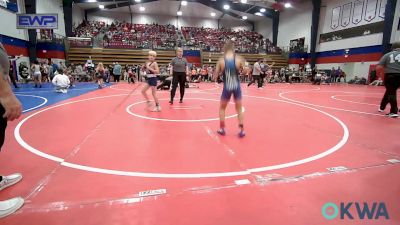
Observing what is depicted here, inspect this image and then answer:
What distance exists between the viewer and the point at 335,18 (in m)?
23.7

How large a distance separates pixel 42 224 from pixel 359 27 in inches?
1032

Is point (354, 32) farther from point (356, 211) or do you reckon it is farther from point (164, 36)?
point (356, 211)

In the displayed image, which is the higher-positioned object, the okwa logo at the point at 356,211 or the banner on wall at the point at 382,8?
the banner on wall at the point at 382,8

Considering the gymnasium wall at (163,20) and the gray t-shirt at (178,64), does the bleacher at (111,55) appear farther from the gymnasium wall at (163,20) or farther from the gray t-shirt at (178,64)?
the gray t-shirt at (178,64)

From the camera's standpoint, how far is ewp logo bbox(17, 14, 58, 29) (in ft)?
46.1

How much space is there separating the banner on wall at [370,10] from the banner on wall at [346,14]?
67.5 inches

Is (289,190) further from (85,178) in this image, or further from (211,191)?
(85,178)

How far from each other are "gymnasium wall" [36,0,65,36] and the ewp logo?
282 inches

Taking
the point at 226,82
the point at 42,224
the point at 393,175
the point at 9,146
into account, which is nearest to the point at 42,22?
the point at 9,146

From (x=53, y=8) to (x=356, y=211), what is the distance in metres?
28.1

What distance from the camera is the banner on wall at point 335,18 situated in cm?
2334

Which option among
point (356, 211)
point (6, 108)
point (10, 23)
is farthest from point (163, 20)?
point (356, 211)

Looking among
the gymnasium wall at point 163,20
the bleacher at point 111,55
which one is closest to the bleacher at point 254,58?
the bleacher at point 111,55

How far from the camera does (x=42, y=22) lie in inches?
558
